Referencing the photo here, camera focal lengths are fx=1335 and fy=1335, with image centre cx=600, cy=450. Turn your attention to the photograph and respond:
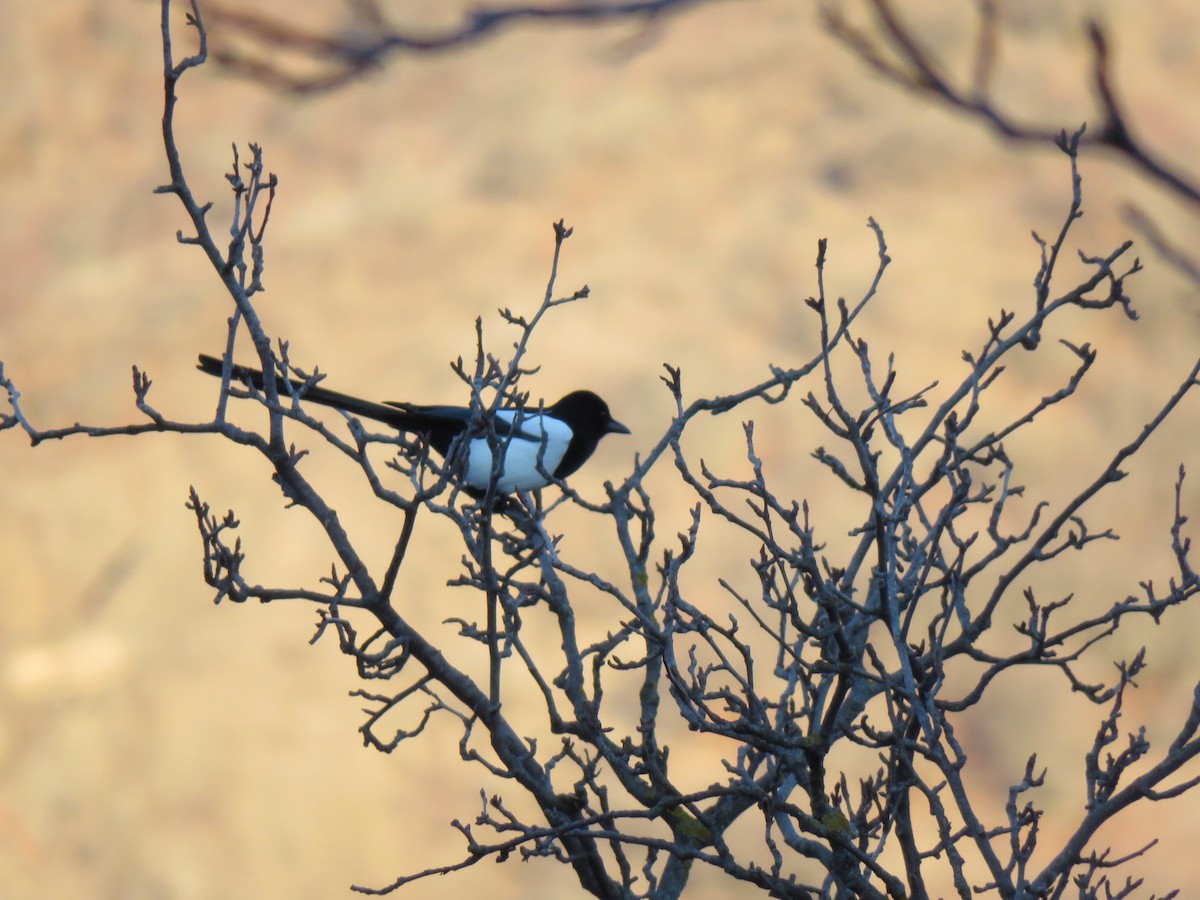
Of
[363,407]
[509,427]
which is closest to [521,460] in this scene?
[363,407]

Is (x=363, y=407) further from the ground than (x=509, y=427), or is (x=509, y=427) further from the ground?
(x=363, y=407)

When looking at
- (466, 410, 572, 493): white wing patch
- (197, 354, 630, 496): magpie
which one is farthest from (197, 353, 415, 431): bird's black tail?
(466, 410, 572, 493): white wing patch

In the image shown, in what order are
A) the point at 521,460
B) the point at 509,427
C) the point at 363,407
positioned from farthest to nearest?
→ the point at 521,460, the point at 363,407, the point at 509,427

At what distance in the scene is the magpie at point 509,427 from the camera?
13.2 feet

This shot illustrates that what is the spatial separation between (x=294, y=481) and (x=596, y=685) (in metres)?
0.77

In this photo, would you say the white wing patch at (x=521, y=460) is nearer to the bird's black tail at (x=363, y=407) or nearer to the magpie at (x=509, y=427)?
the magpie at (x=509, y=427)

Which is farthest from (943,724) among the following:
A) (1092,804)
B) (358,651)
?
(358,651)

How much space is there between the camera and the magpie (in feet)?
13.2

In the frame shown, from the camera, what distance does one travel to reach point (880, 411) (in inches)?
105

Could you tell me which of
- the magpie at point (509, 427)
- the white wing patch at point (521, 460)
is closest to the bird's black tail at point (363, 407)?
the magpie at point (509, 427)

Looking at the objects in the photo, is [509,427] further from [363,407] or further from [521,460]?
[521,460]

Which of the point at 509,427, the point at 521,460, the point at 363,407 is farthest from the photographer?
the point at 521,460

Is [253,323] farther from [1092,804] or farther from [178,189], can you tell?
[1092,804]

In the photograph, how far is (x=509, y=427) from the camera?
139 inches
